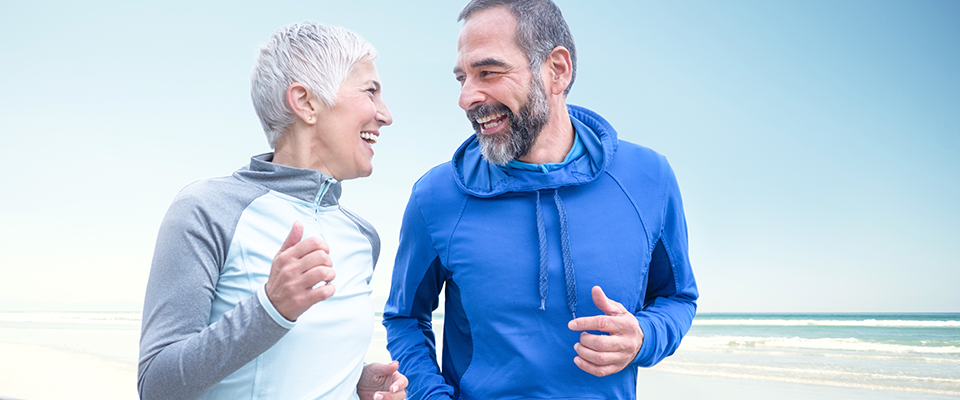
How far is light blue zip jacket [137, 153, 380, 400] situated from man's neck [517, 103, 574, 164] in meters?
0.61

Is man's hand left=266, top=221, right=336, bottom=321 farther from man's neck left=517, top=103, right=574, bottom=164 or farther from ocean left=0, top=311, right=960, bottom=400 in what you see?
ocean left=0, top=311, right=960, bottom=400

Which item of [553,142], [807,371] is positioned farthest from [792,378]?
[553,142]

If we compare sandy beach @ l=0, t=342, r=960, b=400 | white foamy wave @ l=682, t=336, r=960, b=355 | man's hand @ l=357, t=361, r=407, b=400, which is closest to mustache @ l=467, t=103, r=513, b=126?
man's hand @ l=357, t=361, r=407, b=400

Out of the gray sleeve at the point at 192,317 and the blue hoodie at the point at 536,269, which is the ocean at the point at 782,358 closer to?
the blue hoodie at the point at 536,269

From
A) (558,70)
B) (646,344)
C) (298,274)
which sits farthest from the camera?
(558,70)

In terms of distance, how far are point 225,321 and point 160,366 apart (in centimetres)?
13

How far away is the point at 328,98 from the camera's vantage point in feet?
4.29

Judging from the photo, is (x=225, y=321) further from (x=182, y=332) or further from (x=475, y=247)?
(x=475, y=247)

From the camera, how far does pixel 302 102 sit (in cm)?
130

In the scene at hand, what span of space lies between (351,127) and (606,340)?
77 centimetres

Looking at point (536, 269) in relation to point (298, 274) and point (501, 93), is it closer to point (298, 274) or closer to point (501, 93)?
point (501, 93)

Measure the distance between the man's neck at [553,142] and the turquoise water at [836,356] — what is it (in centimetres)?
712

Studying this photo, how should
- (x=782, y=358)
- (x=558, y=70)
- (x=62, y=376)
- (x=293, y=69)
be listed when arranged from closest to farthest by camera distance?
(x=293, y=69) < (x=558, y=70) < (x=62, y=376) < (x=782, y=358)

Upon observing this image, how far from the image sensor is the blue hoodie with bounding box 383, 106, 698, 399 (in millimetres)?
1523
